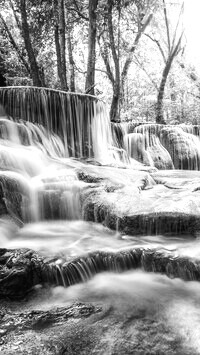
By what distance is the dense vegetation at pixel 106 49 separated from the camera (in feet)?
39.7

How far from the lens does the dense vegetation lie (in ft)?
39.7

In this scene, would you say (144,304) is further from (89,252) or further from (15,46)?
(15,46)

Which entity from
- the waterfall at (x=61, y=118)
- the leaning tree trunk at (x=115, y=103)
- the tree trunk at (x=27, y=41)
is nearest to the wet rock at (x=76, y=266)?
the waterfall at (x=61, y=118)

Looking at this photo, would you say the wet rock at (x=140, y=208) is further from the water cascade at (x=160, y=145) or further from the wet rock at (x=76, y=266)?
the water cascade at (x=160, y=145)

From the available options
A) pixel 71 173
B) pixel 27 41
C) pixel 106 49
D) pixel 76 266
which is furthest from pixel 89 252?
pixel 106 49

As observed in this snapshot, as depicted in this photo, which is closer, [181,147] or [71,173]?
[71,173]

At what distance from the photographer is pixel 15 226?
4.34 m

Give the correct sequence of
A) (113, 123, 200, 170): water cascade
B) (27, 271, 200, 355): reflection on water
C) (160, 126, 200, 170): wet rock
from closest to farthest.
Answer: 1. (27, 271, 200, 355): reflection on water
2. (113, 123, 200, 170): water cascade
3. (160, 126, 200, 170): wet rock

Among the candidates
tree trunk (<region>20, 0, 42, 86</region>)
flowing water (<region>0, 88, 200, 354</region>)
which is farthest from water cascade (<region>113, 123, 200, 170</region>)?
flowing water (<region>0, 88, 200, 354</region>)

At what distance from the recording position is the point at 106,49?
14.6 meters

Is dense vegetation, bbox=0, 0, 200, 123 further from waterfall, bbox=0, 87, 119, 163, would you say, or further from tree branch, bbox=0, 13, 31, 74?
waterfall, bbox=0, 87, 119, 163

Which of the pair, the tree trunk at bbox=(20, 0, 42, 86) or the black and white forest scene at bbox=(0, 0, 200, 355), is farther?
the tree trunk at bbox=(20, 0, 42, 86)

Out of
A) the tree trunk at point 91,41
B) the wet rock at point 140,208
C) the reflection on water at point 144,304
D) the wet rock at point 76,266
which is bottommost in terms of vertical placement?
the reflection on water at point 144,304

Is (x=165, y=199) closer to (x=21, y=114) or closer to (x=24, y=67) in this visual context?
(x=21, y=114)
